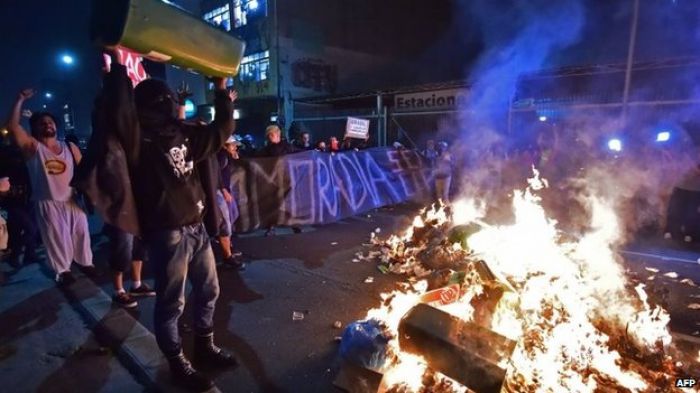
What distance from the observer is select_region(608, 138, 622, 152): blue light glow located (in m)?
9.64

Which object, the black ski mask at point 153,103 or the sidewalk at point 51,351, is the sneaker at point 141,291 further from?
the black ski mask at point 153,103

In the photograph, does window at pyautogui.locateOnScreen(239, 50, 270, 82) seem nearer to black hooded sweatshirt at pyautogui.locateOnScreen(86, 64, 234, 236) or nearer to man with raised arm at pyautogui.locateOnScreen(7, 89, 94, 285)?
man with raised arm at pyautogui.locateOnScreen(7, 89, 94, 285)

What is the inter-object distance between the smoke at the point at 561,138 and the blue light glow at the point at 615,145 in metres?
0.14

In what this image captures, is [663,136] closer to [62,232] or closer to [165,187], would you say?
[165,187]

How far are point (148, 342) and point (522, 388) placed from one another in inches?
122

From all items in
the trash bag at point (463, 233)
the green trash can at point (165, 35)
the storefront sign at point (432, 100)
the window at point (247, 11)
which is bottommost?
the trash bag at point (463, 233)

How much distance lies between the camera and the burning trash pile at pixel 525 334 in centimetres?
278

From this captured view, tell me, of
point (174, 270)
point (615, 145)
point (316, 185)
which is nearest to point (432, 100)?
point (615, 145)

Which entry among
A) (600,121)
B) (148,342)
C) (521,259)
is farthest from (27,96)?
(600,121)

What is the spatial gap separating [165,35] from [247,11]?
3129 cm

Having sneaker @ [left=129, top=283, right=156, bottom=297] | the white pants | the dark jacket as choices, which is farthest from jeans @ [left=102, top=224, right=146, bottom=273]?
the dark jacket

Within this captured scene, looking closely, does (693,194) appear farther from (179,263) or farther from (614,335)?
(179,263)

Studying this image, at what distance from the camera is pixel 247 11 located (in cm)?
3103

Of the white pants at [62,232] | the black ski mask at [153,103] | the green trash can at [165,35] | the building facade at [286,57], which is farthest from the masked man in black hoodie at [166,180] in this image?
the building facade at [286,57]
